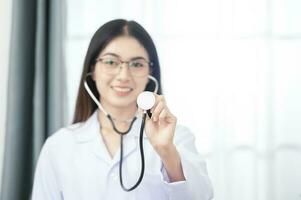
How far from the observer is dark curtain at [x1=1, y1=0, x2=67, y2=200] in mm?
1381

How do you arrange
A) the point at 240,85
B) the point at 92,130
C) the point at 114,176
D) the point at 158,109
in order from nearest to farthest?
1. the point at 158,109
2. the point at 114,176
3. the point at 92,130
4. the point at 240,85

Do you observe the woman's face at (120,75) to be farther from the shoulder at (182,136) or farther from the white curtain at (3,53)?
the white curtain at (3,53)

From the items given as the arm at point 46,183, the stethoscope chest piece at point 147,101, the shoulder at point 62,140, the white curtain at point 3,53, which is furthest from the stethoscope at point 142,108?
the white curtain at point 3,53

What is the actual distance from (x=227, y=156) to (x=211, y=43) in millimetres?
449

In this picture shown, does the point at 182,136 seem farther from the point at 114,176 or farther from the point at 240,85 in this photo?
the point at 240,85

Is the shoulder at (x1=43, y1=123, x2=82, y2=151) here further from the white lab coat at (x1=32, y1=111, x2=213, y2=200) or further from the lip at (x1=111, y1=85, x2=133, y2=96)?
the lip at (x1=111, y1=85, x2=133, y2=96)

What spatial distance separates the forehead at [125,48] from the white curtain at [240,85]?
0.83 ft

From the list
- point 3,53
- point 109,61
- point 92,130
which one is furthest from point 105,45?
point 3,53

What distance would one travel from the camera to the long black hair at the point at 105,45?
3.91 ft

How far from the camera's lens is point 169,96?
1.44m

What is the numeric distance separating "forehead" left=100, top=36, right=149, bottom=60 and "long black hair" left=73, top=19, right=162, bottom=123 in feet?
0.05

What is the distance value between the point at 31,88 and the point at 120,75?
1.57 ft

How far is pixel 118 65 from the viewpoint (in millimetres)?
1166

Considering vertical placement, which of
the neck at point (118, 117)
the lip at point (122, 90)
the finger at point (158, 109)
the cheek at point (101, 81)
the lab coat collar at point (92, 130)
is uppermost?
the cheek at point (101, 81)
